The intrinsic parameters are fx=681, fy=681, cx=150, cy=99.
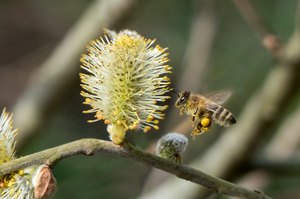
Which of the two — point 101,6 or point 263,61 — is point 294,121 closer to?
point 263,61

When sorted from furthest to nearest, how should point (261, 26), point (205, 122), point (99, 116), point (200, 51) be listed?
1. point (200, 51)
2. point (261, 26)
3. point (205, 122)
4. point (99, 116)

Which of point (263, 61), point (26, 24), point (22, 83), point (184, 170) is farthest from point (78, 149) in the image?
point (26, 24)

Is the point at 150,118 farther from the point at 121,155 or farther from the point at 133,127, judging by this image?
the point at 121,155

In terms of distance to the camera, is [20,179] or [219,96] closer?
[20,179]

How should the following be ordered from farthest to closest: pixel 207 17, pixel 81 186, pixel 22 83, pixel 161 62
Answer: pixel 22 83
pixel 81 186
pixel 207 17
pixel 161 62

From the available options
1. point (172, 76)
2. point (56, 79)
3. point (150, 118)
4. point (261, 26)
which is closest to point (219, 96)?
point (150, 118)

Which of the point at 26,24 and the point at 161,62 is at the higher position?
the point at 26,24
